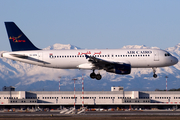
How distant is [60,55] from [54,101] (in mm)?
77453

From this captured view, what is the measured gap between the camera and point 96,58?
70062 millimetres

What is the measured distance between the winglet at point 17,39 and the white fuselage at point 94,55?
183cm

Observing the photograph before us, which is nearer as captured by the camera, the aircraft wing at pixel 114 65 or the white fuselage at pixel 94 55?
the aircraft wing at pixel 114 65

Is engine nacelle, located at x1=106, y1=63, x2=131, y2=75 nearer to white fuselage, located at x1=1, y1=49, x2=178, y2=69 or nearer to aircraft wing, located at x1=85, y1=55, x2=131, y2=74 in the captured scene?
aircraft wing, located at x1=85, y1=55, x2=131, y2=74

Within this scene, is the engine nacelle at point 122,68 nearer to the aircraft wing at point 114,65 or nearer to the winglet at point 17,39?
the aircraft wing at point 114,65

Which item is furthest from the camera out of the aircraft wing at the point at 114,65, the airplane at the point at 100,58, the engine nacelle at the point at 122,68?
the airplane at the point at 100,58

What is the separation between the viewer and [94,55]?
7300 cm

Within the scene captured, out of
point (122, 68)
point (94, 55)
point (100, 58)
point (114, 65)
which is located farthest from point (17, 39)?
point (122, 68)

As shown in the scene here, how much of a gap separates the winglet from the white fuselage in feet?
6.02

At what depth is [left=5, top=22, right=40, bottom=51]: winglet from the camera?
76.5 metres

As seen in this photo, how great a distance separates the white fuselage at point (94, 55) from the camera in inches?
2867

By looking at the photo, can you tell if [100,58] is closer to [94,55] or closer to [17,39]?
[94,55]

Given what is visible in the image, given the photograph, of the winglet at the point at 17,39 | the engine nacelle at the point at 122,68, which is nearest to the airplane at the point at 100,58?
the engine nacelle at the point at 122,68

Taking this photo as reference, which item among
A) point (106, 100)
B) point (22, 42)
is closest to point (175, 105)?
point (106, 100)
